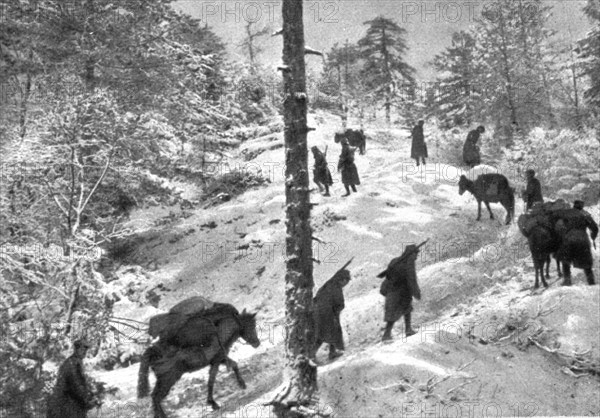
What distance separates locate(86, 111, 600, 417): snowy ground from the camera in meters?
7.93

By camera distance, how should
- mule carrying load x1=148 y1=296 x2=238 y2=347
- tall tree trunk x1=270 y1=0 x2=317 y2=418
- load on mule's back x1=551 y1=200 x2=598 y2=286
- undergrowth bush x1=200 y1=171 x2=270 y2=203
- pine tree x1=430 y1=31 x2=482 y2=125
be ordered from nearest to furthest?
tall tree trunk x1=270 y1=0 x2=317 y2=418, mule carrying load x1=148 y1=296 x2=238 y2=347, load on mule's back x1=551 y1=200 x2=598 y2=286, undergrowth bush x1=200 y1=171 x2=270 y2=203, pine tree x1=430 y1=31 x2=482 y2=125

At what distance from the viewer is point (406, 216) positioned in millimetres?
17219

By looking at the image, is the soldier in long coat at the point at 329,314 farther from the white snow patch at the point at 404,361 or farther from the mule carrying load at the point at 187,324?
the mule carrying load at the point at 187,324

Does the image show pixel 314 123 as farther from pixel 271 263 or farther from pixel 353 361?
pixel 353 361

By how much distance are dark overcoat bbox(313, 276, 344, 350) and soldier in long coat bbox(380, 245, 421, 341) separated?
871mm

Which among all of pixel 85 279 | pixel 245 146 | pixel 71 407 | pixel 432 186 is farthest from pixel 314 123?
pixel 71 407

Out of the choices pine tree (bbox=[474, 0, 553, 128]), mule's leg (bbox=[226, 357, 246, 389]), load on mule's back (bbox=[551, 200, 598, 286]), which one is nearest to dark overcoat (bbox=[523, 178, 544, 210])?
load on mule's back (bbox=[551, 200, 598, 286])

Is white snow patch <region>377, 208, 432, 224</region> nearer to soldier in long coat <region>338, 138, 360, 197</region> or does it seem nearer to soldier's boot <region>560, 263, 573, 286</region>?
soldier in long coat <region>338, 138, 360, 197</region>

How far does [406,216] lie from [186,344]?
10.3m

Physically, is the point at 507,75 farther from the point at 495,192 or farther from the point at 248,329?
the point at 248,329

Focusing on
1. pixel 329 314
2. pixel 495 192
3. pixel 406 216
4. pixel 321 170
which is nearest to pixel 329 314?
pixel 329 314

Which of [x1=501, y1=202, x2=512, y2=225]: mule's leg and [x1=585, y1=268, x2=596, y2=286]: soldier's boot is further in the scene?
[x1=501, y1=202, x2=512, y2=225]: mule's leg

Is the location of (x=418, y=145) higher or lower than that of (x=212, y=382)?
higher

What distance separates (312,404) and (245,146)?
27773mm
